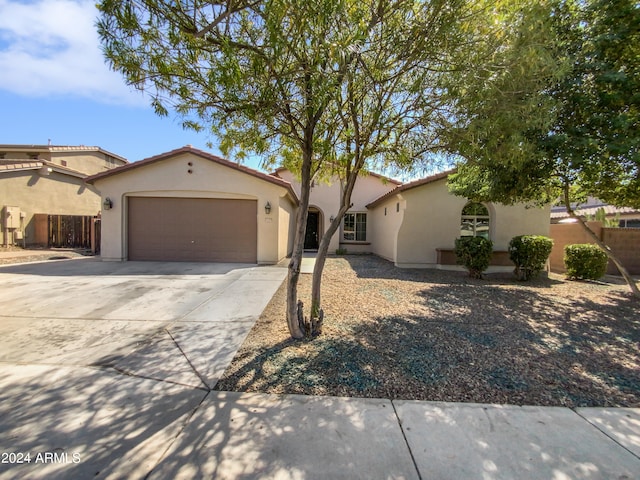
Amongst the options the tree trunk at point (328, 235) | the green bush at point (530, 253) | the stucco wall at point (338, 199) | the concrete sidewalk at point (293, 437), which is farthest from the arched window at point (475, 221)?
the concrete sidewalk at point (293, 437)

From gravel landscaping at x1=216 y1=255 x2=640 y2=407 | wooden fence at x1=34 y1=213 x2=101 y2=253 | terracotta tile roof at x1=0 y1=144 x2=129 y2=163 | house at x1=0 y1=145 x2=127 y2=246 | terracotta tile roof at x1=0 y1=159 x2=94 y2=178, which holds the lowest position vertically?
gravel landscaping at x1=216 y1=255 x2=640 y2=407

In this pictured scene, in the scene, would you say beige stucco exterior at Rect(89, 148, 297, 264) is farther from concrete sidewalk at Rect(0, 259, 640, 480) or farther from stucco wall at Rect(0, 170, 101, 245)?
concrete sidewalk at Rect(0, 259, 640, 480)

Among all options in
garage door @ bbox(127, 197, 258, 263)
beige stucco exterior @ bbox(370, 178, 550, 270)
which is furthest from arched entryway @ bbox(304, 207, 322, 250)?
beige stucco exterior @ bbox(370, 178, 550, 270)

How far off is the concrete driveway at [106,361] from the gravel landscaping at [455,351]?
0.54 m

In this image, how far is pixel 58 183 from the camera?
17.7 meters

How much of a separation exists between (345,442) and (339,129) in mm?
4264

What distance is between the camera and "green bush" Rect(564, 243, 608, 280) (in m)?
9.74

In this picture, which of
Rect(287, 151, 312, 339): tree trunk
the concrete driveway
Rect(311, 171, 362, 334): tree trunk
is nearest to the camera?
the concrete driveway

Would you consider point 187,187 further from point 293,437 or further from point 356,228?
point 293,437

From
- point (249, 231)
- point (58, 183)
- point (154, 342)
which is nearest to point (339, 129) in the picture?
point (154, 342)

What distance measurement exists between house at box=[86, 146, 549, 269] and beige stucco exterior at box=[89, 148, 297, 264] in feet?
0.12

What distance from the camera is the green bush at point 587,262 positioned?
9742 mm

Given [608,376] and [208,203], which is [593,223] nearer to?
[608,376]

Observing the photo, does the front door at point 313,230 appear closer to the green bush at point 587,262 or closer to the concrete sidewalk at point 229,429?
the green bush at point 587,262
